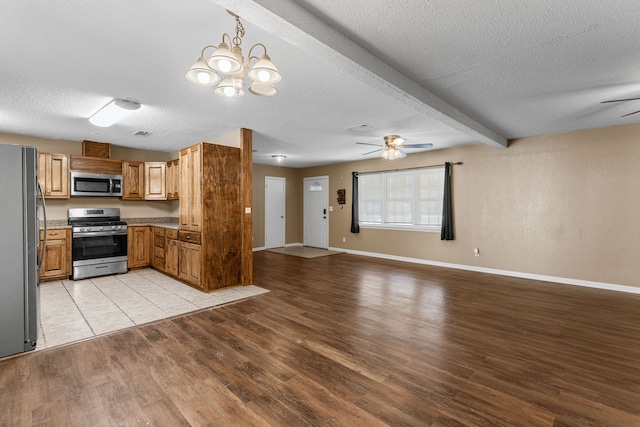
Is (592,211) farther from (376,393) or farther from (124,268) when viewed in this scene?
→ (124,268)

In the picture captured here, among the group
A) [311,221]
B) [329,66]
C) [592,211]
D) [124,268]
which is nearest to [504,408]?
[329,66]

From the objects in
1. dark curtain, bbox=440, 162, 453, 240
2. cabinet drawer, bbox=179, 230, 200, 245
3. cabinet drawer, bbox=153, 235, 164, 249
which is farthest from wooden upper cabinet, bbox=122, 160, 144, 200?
dark curtain, bbox=440, 162, 453, 240

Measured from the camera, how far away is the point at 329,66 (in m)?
2.72

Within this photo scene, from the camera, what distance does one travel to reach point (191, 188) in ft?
15.6

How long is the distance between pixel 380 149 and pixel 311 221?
4022 mm

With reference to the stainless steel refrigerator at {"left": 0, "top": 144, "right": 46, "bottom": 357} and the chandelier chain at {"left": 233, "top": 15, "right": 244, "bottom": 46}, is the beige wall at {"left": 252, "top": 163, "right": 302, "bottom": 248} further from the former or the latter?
the chandelier chain at {"left": 233, "top": 15, "right": 244, "bottom": 46}

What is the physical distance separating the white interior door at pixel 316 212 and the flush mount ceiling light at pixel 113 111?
5850 millimetres

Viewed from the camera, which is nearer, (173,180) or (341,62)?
(341,62)

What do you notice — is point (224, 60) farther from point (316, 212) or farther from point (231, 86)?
point (316, 212)

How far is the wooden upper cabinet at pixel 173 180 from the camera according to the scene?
589 centimetres

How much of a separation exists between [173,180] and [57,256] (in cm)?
227

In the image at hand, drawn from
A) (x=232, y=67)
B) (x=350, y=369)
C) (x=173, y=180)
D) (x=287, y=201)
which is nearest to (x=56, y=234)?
(x=173, y=180)

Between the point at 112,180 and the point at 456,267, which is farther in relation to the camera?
the point at 456,267

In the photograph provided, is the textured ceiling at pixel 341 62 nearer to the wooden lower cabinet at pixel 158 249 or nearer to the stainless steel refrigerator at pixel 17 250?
the stainless steel refrigerator at pixel 17 250
